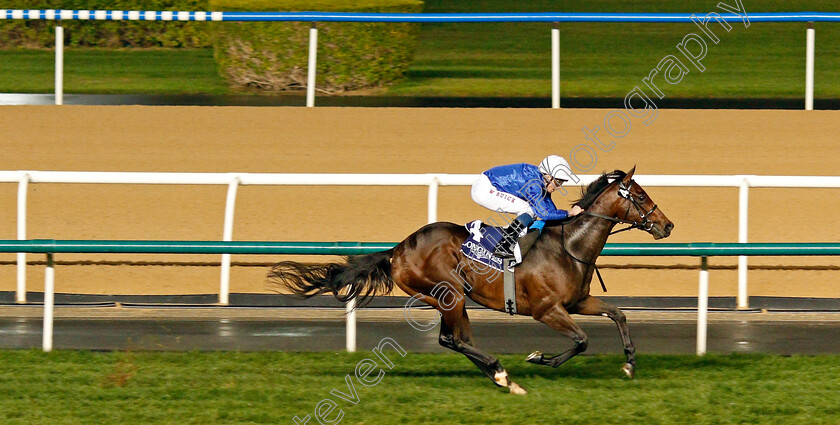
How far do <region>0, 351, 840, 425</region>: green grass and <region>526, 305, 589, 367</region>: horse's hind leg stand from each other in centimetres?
11

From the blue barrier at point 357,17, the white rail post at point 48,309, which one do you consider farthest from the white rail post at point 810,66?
the white rail post at point 48,309

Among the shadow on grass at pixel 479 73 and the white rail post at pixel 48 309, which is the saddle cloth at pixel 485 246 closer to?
the white rail post at pixel 48 309

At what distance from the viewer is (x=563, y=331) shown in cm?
523

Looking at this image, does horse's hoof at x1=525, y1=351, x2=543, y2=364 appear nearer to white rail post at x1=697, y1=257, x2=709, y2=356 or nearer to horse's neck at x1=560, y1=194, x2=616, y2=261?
horse's neck at x1=560, y1=194, x2=616, y2=261

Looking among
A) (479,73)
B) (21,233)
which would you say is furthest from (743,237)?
(479,73)

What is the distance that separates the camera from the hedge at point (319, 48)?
10.1 meters

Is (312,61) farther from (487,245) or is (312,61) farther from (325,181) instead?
(487,245)

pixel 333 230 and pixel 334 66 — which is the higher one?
pixel 334 66

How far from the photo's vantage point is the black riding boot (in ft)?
17.3

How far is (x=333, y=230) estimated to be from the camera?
778 cm

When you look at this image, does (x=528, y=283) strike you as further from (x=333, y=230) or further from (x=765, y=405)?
(x=333, y=230)

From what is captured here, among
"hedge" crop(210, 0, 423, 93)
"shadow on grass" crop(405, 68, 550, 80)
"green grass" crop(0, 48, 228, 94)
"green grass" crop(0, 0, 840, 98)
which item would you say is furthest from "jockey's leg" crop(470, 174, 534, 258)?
"shadow on grass" crop(405, 68, 550, 80)

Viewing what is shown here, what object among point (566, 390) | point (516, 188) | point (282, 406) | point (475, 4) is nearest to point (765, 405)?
point (566, 390)

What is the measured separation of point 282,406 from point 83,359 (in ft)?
4.52
